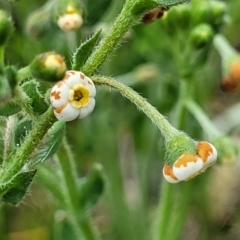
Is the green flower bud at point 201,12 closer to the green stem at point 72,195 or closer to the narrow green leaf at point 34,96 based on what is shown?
the green stem at point 72,195

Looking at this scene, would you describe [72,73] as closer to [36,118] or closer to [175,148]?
[36,118]

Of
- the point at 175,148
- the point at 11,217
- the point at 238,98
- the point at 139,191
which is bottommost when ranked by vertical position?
the point at 175,148

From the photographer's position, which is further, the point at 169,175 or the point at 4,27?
the point at 169,175

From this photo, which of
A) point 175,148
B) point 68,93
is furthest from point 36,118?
point 175,148

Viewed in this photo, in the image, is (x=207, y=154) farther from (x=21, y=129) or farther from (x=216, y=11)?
(x=216, y=11)

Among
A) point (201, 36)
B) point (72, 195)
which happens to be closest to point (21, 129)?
point (72, 195)
